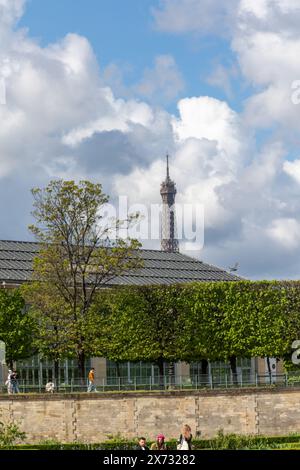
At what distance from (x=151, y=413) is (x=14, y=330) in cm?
1797

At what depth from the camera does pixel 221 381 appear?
71.1 m

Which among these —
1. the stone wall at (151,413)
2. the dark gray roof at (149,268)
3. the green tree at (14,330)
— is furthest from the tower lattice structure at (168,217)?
the stone wall at (151,413)

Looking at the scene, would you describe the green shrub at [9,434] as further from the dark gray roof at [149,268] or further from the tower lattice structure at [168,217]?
the tower lattice structure at [168,217]

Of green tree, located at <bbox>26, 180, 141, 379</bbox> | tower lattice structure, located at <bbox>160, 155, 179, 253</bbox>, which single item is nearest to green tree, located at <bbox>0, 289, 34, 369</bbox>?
green tree, located at <bbox>26, 180, 141, 379</bbox>

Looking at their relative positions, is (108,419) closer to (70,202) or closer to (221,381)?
(221,381)

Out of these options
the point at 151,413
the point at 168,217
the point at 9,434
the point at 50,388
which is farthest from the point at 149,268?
the point at 168,217

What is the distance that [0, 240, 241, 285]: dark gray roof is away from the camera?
3861 inches

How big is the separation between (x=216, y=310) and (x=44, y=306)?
14218 millimetres

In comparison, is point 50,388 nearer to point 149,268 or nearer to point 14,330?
point 14,330

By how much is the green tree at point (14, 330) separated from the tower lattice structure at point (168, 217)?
8439cm

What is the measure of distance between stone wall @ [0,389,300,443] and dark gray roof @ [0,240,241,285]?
2892 centimetres

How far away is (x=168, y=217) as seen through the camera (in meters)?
184

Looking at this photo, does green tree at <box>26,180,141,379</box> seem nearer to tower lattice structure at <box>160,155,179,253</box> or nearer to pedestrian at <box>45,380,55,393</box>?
pedestrian at <box>45,380,55,393</box>
